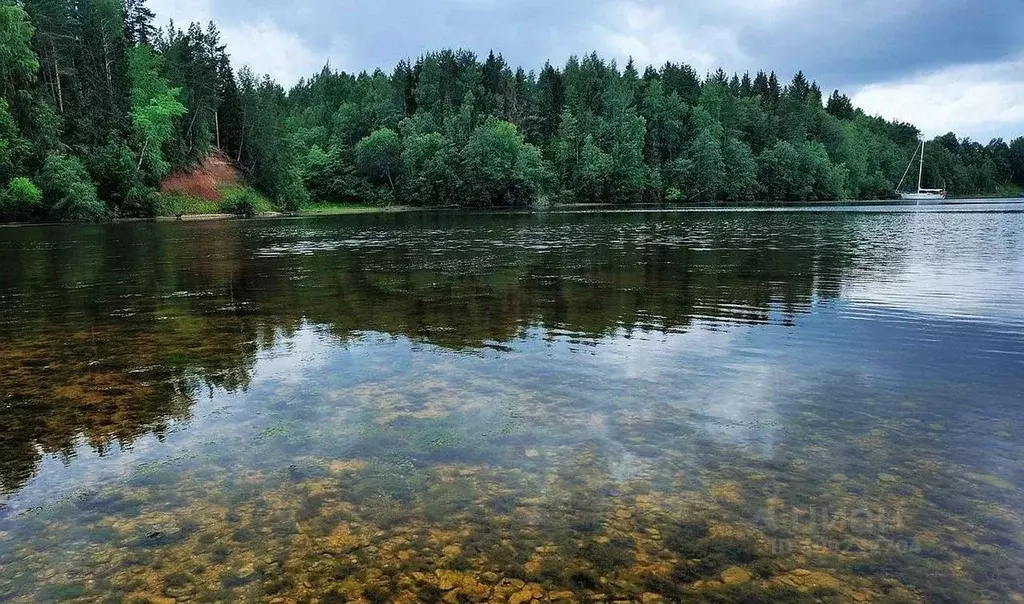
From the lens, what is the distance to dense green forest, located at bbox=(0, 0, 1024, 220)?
73.6m

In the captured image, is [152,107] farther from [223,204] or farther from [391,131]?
[391,131]

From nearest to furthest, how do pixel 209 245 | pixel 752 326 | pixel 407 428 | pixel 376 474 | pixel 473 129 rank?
Result: pixel 376 474, pixel 407 428, pixel 752 326, pixel 209 245, pixel 473 129

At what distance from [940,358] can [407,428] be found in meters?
9.67

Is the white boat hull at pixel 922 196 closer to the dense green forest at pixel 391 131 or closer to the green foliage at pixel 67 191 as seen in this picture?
the dense green forest at pixel 391 131

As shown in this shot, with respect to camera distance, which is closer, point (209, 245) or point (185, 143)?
point (209, 245)

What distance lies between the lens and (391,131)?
Result: 136m

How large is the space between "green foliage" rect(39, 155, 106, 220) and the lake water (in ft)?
190

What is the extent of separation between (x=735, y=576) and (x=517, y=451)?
3031mm

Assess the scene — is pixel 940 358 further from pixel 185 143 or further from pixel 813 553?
pixel 185 143

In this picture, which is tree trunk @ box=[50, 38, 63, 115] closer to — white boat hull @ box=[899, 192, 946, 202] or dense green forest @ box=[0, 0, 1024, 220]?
dense green forest @ box=[0, 0, 1024, 220]

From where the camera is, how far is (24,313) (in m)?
17.2

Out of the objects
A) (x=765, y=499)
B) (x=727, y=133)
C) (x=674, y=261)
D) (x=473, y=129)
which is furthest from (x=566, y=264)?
(x=727, y=133)

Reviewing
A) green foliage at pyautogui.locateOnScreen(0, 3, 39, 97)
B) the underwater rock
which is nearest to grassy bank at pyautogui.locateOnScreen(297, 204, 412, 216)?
green foliage at pyautogui.locateOnScreen(0, 3, 39, 97)

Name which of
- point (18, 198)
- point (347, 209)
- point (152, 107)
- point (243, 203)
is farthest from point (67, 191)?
point (347, 209)
